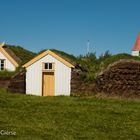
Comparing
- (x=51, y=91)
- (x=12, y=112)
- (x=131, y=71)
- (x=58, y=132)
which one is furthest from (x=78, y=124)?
(x=51, y=91)

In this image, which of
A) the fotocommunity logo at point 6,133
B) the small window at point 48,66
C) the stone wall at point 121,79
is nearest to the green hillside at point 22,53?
the small window at point 48,66

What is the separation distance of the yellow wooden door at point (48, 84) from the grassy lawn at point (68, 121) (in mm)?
10545

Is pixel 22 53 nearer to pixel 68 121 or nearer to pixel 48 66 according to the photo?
pixel 48 66

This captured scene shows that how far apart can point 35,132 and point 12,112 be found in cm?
640

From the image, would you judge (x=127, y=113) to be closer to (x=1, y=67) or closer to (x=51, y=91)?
(x=51, y=91)

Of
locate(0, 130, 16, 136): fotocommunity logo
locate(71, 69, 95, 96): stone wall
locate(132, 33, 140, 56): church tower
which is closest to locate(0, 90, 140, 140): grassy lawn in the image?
locate(0, 130, 16, 136): fotocommunity logo

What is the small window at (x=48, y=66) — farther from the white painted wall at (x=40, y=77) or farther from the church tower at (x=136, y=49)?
the church tower at (x=136, y=49)

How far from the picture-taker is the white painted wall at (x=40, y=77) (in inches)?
1457

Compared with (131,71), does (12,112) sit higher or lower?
lower

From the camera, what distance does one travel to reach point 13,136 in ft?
48.0

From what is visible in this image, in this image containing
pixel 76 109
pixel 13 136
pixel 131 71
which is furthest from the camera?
pixel 131 71

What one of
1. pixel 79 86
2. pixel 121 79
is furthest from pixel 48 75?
pixel 121 79

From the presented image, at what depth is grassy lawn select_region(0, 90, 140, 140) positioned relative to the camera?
15.9m

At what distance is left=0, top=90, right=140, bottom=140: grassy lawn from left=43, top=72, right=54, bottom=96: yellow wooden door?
1054 centimetres
